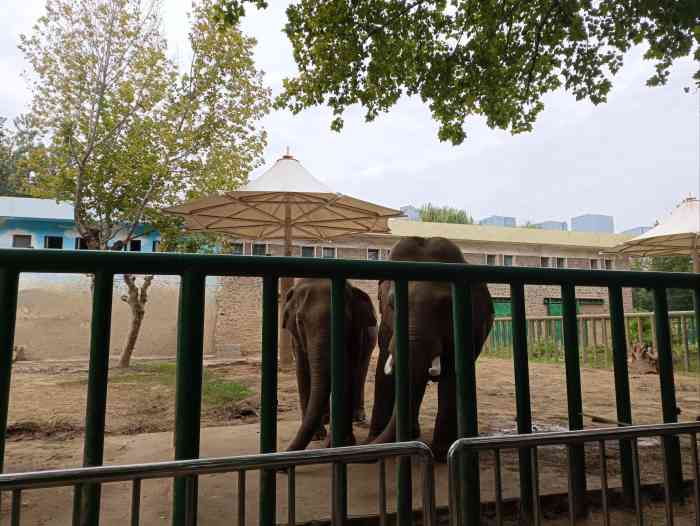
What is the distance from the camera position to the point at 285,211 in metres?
8.58

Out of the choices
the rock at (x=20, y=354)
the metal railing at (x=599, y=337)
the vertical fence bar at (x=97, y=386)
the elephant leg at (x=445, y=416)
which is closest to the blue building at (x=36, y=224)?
the rock at (x=20, y=354)

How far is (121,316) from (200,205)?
24.3 feet

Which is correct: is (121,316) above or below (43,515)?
above

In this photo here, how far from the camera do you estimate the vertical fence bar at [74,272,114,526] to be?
146 centimetres

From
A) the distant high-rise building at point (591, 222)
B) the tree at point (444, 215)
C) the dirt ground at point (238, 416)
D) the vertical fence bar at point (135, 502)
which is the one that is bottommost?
the dirt ground at point (238, 416)

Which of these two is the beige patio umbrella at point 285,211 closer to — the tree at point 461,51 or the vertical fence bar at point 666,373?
the tree at point 461,51

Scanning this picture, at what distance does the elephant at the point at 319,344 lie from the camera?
129 inches

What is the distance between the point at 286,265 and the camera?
163 centimetres

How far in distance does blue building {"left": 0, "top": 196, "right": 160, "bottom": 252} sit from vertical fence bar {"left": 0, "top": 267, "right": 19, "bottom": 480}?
15570 mm

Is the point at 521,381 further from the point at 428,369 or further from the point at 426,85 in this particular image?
the point at 426,85

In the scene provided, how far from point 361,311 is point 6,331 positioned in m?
3.18

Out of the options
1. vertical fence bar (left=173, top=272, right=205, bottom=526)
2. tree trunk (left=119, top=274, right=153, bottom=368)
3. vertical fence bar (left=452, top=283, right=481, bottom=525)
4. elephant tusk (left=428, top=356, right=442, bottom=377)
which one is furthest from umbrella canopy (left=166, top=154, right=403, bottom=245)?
vertical fence bar (left=173, top=272, right=205, bottom=526)

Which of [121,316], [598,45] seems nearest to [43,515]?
[598,45]

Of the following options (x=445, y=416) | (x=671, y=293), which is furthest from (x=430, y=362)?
(x=671, y=293)
